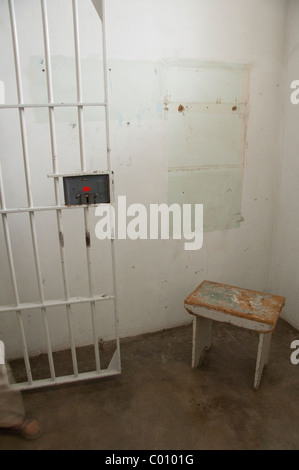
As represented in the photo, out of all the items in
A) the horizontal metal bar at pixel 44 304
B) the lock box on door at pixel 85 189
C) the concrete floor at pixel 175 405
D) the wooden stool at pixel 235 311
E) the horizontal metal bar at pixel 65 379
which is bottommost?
the concrete floor at pixel 175 405

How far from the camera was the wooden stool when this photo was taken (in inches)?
74.4

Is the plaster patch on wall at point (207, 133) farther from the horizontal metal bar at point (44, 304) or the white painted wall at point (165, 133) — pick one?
the horizontal metal bar at point (44, 304)

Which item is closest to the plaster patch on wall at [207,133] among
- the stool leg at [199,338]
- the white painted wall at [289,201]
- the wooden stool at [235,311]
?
the white painted wall at [289,201]

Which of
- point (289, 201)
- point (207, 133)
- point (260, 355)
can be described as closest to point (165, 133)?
point (207, 133)

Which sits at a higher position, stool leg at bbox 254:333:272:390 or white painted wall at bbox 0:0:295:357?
white painted wall at bbox 0:0:295:357

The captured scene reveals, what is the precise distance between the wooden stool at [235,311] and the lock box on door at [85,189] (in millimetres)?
919

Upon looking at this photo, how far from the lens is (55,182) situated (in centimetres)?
169

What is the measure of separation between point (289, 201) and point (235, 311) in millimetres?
1241

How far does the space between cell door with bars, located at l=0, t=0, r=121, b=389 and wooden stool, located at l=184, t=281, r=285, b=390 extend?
56 cm

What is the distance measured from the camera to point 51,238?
7.08ft

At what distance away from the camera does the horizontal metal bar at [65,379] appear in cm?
196

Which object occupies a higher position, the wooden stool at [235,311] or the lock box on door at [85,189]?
the lock box on door at [85,189]

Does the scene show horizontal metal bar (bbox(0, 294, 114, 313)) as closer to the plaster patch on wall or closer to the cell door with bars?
the cell door with bars

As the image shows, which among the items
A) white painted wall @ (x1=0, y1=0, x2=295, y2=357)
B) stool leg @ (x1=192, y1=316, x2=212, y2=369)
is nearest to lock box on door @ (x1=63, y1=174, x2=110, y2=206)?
white painted wall @ (x1=0, y1=0, x2=295, y2=357)
